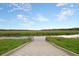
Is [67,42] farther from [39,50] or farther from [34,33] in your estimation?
[34,33]

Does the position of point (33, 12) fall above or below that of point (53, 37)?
above

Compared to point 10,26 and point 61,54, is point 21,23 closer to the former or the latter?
point 10,26

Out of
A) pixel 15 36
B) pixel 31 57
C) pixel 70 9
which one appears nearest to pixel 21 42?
pixel 15 36

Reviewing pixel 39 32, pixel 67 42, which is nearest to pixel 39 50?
pixel 39 32

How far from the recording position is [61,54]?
15.4ft

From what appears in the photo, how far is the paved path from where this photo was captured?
473cm

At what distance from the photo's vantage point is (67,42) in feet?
16.3

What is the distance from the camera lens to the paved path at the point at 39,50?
186 inches

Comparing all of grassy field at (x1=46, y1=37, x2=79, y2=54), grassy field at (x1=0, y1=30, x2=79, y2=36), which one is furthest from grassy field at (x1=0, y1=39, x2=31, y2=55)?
grassy field at (x1=46, y1=37, x2=79, y2=54)

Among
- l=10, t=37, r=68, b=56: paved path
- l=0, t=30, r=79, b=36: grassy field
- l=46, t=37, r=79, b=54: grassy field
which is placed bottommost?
l=10, t=37, r=68, b=56: paved path

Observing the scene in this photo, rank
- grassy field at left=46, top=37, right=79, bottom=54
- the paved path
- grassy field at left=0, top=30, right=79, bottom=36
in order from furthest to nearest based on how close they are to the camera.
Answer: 1. grassy field at left=0, top=30, right=79, bottom=36
2. grassy field at left=46, top=37, right=79, bottom=54
3. the paved path

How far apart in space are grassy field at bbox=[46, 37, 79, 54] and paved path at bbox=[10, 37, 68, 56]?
0.13 metres

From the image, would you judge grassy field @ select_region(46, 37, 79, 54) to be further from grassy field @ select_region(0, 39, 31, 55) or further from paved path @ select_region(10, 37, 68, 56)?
grassy field @ select_region(0, 39, 31, 55)

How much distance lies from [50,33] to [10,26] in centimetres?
87
